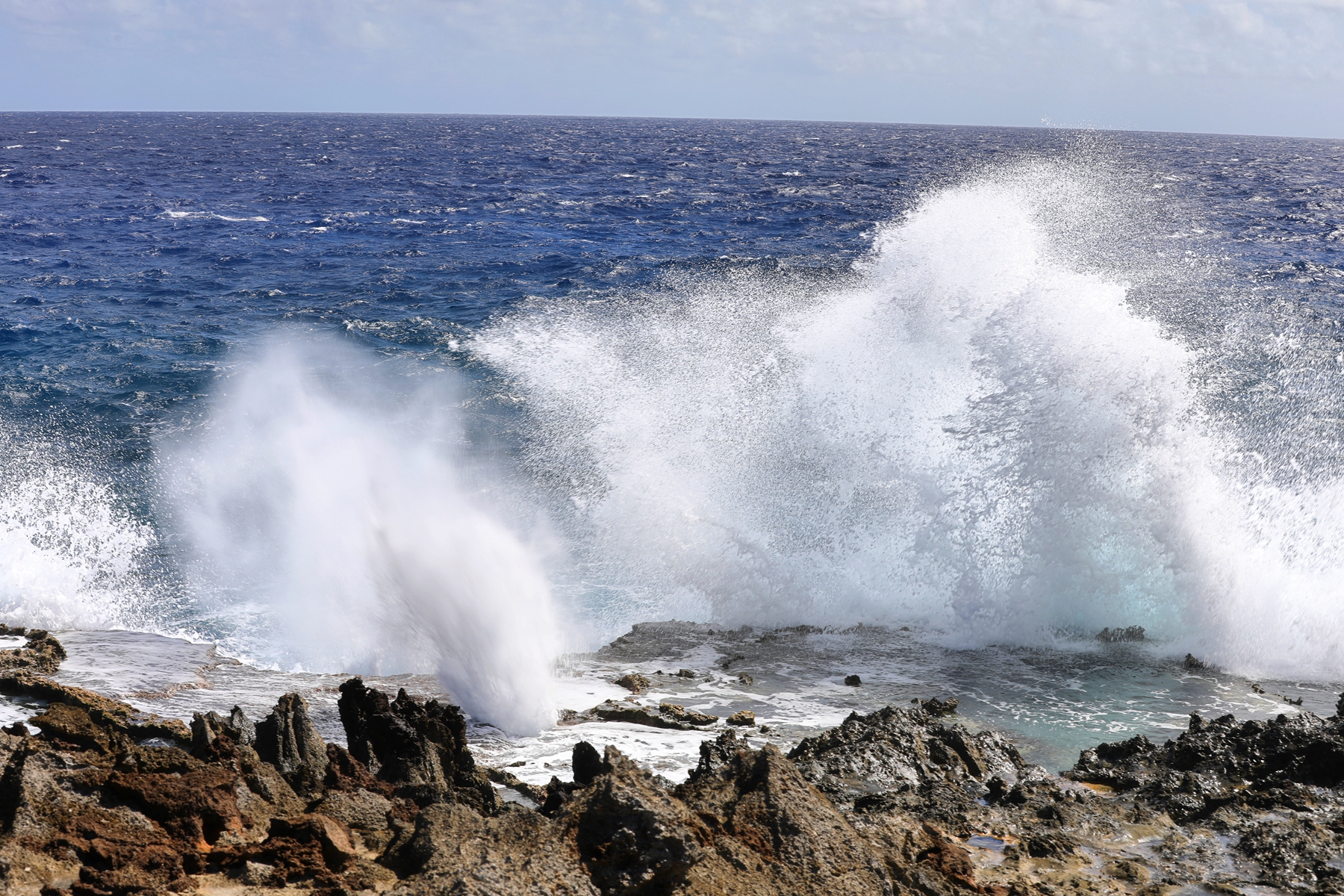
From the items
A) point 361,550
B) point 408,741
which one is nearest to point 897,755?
point 408,741

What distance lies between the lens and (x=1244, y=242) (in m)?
32.8

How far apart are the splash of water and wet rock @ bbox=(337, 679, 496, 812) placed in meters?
5.24

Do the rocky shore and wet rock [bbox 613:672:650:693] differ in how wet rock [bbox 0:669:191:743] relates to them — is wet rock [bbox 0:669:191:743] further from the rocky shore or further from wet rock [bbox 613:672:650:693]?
wet rock [bbox 613:672:650:693]

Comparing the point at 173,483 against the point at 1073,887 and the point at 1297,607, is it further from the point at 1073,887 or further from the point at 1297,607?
the point at 1297,607

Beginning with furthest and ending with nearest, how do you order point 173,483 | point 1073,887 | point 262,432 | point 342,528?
point 262,432 < point 173,483 < point 342,528 < point 1073,887

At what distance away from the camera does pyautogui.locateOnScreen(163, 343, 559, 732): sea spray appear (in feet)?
31.9

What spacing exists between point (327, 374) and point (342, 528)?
25.6 feet

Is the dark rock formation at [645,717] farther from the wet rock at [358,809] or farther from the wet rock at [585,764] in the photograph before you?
the wet rock at [358,809]

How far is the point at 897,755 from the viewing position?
23.5ft

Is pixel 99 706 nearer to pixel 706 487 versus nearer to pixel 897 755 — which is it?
pixel 897 755

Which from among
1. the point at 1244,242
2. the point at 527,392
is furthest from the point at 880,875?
the point at 1244,242

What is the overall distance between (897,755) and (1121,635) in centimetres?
516

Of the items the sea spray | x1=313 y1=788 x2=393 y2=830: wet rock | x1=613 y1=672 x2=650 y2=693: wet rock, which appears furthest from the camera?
the sea spray

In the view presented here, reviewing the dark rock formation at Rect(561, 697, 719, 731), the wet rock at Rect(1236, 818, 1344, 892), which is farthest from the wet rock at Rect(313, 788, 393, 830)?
the wet rock at Rect(1236, 818, 1344, 892)
